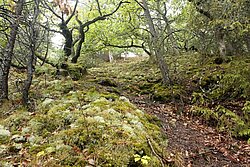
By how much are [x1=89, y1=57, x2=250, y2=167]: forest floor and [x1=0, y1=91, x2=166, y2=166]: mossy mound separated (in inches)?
17.6

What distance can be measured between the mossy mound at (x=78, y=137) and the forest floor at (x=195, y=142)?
448 millimetres

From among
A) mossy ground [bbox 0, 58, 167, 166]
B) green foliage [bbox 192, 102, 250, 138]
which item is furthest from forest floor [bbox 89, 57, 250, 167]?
mossy ground [bbox 0, 58, 167, 166]

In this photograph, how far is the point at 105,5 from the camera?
1206 cm

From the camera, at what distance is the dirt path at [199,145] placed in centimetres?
475

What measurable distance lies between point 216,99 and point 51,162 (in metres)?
5.84

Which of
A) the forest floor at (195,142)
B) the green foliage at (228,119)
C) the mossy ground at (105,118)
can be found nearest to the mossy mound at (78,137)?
the mossy ground at (105,118)

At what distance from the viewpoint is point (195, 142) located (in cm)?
557

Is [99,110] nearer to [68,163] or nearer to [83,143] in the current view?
[83,143]

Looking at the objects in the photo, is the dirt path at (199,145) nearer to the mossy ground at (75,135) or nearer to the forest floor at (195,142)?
the forest floor at (195,142)

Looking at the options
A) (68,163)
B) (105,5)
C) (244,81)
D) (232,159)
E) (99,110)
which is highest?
(105,5)

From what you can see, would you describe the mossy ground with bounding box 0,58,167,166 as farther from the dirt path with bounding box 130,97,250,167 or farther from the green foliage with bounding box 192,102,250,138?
the green foliage with bounding box 192,102,250,138

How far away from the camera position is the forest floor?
4.75 metres

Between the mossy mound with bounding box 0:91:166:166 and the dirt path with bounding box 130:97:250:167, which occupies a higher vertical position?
the mossy mound with bounding box 0:91:166:166

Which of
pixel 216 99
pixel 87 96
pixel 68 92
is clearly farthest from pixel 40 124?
pixel 216 99
